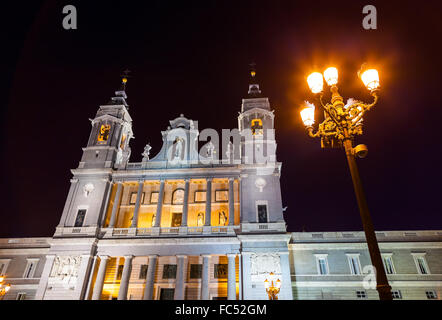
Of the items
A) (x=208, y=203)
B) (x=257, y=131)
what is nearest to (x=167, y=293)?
(x=208, y=203)

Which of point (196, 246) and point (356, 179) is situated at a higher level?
point (196, 246)

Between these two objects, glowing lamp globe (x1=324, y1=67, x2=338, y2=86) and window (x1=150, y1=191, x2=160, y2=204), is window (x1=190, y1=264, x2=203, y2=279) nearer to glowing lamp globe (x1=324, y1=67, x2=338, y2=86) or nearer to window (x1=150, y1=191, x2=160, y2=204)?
window (x1=150, y1=191, x2=160, y2=204)

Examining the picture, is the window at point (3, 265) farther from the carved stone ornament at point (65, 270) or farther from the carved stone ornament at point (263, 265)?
the carved stone ornament at point (263, 265)

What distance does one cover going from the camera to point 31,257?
102ft

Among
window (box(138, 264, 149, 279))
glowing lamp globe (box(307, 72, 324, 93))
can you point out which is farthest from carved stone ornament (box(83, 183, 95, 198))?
glowing lamp globe (box(307, 72, 324, 93))

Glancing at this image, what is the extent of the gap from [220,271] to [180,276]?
14.5 feet

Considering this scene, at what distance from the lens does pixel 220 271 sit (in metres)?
28.1

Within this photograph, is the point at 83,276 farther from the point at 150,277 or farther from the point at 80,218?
the point at 80,218

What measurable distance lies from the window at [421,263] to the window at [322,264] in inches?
352

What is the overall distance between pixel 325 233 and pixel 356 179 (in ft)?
81.1

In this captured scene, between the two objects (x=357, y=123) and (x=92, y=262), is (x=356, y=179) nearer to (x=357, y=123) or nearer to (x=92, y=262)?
(x=357, y=123)

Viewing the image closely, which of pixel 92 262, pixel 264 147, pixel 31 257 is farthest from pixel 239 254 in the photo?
pixel 31 257

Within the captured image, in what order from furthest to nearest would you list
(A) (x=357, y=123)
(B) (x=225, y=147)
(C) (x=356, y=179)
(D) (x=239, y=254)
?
(B) (x=225, y=147) → (D) (x=239, y=254) → (A) (x=357, y=123) → (C) (x=356, y=179)

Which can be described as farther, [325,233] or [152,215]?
[152,215]
